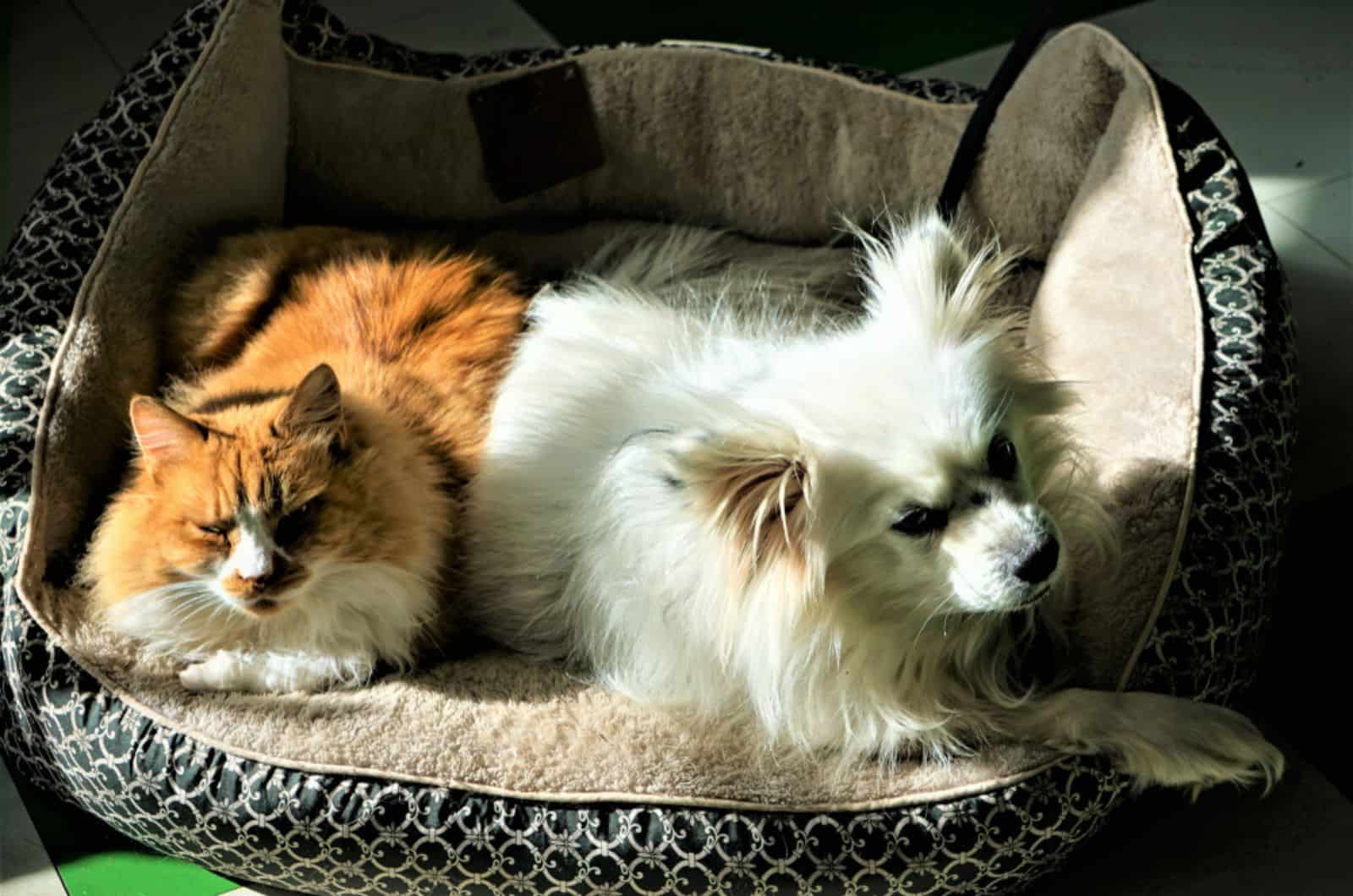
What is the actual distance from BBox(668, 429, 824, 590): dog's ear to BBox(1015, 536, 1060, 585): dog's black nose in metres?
0.24

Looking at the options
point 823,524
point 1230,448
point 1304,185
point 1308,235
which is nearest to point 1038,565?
point 823,524

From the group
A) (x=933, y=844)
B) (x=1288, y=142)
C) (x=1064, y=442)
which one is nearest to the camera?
(x=933, y=844)

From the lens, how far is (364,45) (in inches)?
110

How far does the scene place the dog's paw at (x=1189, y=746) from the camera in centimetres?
183

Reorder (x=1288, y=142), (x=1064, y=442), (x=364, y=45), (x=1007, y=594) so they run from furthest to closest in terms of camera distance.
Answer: (x=1288, y=142) → (x=364, y=45) → (x=1064, y=442) → (x=1007, y=594)

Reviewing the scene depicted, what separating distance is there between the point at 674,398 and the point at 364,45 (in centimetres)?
130

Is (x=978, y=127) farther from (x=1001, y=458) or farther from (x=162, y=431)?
(x=162, y=431)

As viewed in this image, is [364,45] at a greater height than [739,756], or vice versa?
[364,45]

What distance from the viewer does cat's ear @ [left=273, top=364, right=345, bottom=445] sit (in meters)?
1.82

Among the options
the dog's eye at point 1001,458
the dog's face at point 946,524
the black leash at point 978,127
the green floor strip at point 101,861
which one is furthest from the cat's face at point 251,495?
the black leash at point 978,127

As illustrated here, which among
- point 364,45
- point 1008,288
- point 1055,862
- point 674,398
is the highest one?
point 364,45

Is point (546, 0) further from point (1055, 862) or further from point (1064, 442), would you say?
point (1055, 862)

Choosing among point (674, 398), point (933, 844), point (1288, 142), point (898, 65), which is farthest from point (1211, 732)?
point (898, 65)

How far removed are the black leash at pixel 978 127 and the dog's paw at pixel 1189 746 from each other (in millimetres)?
1058
